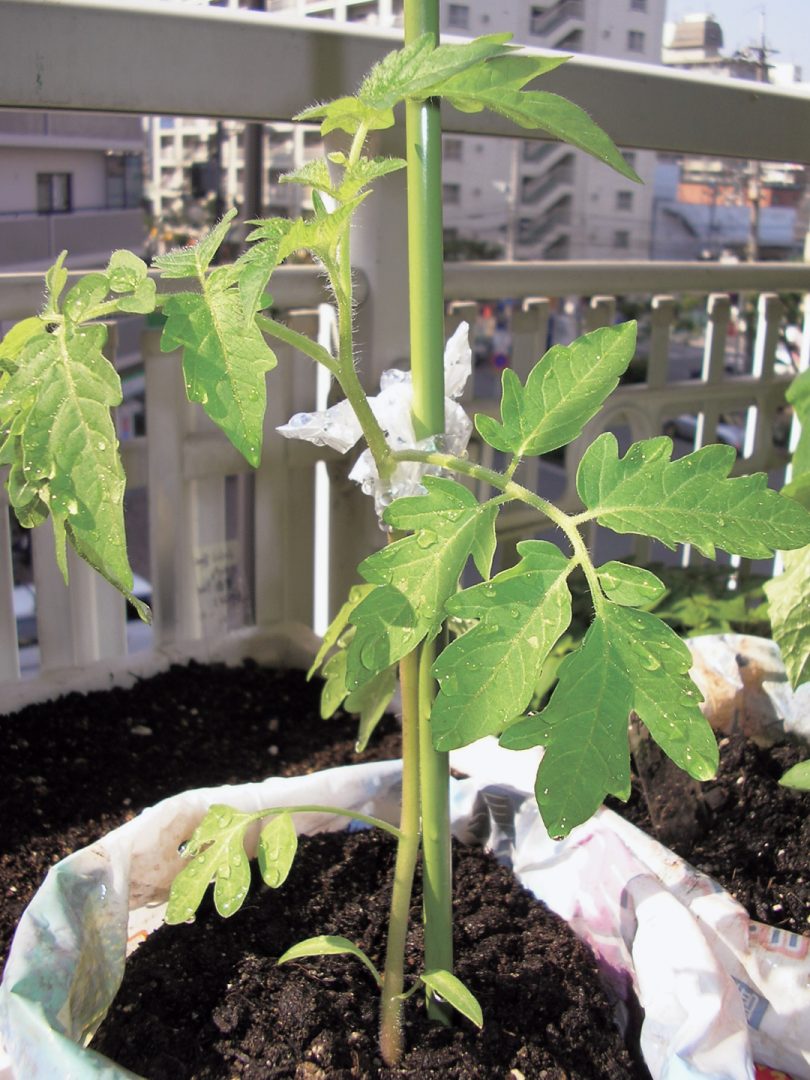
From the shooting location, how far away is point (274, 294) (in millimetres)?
1357

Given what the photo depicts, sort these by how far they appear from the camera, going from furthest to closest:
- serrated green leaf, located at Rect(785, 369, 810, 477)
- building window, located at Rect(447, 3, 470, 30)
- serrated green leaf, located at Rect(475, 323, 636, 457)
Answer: building window, located at Rect(447, 3, 470, 30) < serrated green leaf, located at Rect(785, 369, 810, 477) < serrated green leaf, located at Rect(475, 323, 636, 457)

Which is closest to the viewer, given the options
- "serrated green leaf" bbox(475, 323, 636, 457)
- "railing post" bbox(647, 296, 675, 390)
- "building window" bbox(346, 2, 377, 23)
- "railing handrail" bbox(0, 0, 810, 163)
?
"serrated green leaf" bbox(475, 323, 636, 457)

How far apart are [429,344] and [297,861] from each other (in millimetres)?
478

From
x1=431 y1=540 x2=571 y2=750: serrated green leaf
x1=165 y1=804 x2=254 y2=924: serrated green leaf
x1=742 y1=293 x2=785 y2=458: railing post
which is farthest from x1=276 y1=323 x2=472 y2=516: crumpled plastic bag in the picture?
x1=742 y1=293 x2=785 y2=458: railing post

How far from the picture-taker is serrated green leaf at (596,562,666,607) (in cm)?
50

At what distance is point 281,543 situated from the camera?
1.51 m

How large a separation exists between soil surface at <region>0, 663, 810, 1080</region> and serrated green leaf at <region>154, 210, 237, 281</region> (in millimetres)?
482

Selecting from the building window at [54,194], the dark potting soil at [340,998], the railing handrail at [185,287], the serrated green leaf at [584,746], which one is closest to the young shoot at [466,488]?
the serrated green leaf at [584,746]

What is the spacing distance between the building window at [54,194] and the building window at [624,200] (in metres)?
2.69

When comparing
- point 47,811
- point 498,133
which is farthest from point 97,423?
point 498,133

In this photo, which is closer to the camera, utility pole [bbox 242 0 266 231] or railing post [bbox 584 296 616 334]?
railing post [bbox 584 296 616 334]

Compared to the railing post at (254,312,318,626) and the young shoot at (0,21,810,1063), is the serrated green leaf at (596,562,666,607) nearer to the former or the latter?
the young shoot at (0,21,810,1063)

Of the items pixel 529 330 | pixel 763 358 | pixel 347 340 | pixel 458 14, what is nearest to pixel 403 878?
pixel 347 340

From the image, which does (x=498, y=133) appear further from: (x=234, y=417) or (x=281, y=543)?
(x=234, y=417)
